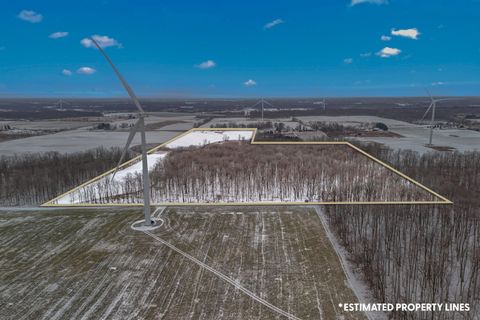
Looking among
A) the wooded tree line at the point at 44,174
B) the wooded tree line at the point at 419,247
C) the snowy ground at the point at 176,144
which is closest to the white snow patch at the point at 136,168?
the snowy ground at the point at 176,144

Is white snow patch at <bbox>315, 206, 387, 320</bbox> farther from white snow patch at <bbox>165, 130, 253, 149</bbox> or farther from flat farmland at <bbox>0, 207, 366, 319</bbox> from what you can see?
white snow patch at <bbox>165, 130, 253, 149</bbox>

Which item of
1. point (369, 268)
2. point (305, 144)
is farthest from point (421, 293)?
point (305, 144)

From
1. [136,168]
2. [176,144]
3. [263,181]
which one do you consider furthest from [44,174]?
[263,181]

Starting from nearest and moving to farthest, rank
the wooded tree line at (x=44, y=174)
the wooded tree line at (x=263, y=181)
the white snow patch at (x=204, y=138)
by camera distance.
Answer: the wooded tree line at (x=263, y=181), the wooded tree line at (x=44, y=174), the white snow patch at (x=204, y=138)

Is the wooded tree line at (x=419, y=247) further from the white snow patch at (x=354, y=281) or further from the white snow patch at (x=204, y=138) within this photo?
the white snow patch at (x=204, y=138)

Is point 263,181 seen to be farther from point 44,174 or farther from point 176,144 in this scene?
point 176,144

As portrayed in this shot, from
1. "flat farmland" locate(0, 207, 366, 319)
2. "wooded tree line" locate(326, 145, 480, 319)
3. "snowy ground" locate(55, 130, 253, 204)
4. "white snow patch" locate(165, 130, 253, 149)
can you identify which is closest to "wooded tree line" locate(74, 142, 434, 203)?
"snowy ground" locate(55, 130, 253, 204)

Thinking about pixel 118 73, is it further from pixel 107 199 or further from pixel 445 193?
pixel 445 193
